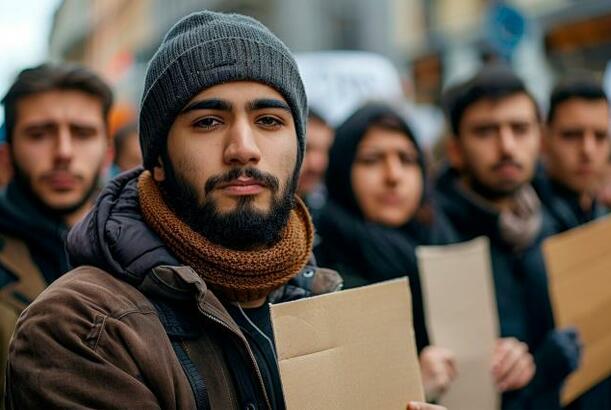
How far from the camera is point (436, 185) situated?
3570mm

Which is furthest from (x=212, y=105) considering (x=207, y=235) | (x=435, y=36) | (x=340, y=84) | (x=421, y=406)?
(x=435, y=36)

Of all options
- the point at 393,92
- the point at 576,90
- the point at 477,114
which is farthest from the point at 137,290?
the point at 393,92

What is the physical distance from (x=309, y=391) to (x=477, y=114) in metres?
1.98

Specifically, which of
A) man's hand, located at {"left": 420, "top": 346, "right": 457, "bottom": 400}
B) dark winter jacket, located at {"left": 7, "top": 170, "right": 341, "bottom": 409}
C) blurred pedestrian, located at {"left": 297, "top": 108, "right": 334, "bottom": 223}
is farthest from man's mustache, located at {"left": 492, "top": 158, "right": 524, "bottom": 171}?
dark winter jacket, located at {"left": 7, "top": 170, "right": 341, "bottom": 409}

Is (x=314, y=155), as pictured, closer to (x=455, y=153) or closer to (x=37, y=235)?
(x=455, y=153)

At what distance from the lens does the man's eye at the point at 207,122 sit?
175 cm

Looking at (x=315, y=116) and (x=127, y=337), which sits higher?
(x=315, y=116)

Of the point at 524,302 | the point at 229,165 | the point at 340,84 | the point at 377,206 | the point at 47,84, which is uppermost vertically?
the point at 340,84

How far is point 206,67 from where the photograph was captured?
174 cm

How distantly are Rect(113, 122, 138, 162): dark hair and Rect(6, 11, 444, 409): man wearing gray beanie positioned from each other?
2.64 meters

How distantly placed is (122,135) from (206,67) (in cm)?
294

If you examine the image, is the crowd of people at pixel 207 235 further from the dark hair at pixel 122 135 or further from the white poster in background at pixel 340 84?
the white poster in background at pixel 340 84

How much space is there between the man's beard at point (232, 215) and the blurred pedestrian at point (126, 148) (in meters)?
2.67

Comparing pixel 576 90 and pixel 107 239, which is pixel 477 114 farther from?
pixel 107 239
